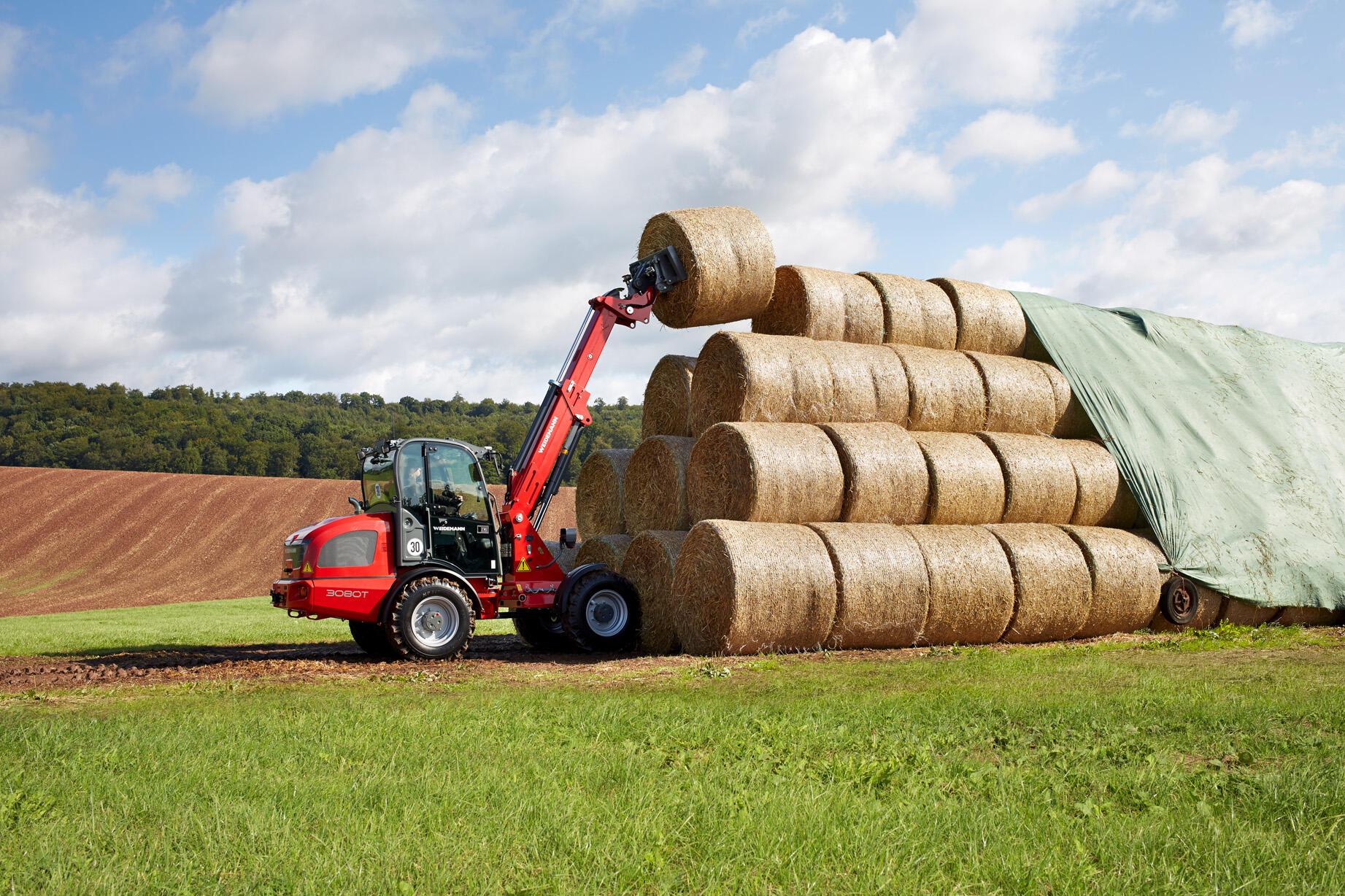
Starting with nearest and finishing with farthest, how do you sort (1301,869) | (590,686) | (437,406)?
(1301,869), (590,686), (437,406)

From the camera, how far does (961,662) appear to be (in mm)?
9961

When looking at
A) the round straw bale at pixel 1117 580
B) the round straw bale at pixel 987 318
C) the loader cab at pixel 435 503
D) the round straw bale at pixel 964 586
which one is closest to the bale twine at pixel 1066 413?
the round straw bale at pixel 987 318

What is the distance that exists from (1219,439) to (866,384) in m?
6.49

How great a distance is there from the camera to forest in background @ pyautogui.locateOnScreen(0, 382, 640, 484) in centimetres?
5131

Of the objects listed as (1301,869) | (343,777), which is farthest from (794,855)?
(343,777)

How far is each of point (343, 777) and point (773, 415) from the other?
8180mm

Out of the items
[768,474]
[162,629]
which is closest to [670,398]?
[768,474]

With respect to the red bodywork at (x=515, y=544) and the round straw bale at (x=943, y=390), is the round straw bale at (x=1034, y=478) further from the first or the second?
the red bodywork at (x=515, y=544)

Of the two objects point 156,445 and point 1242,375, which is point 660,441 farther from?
point 156,445

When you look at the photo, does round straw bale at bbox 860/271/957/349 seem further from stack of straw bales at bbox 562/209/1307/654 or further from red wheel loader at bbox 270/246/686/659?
red wheel loader at bbox 270/246/686/659

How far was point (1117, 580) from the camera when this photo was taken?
Answer: 43.2 ft

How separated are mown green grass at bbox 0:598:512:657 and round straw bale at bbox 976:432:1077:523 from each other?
8867 mm

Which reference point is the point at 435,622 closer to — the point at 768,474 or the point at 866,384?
the point at 768,474

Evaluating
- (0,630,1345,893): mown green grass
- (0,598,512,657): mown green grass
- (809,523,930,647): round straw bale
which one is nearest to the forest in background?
(0,598,512,657): mown green grass
